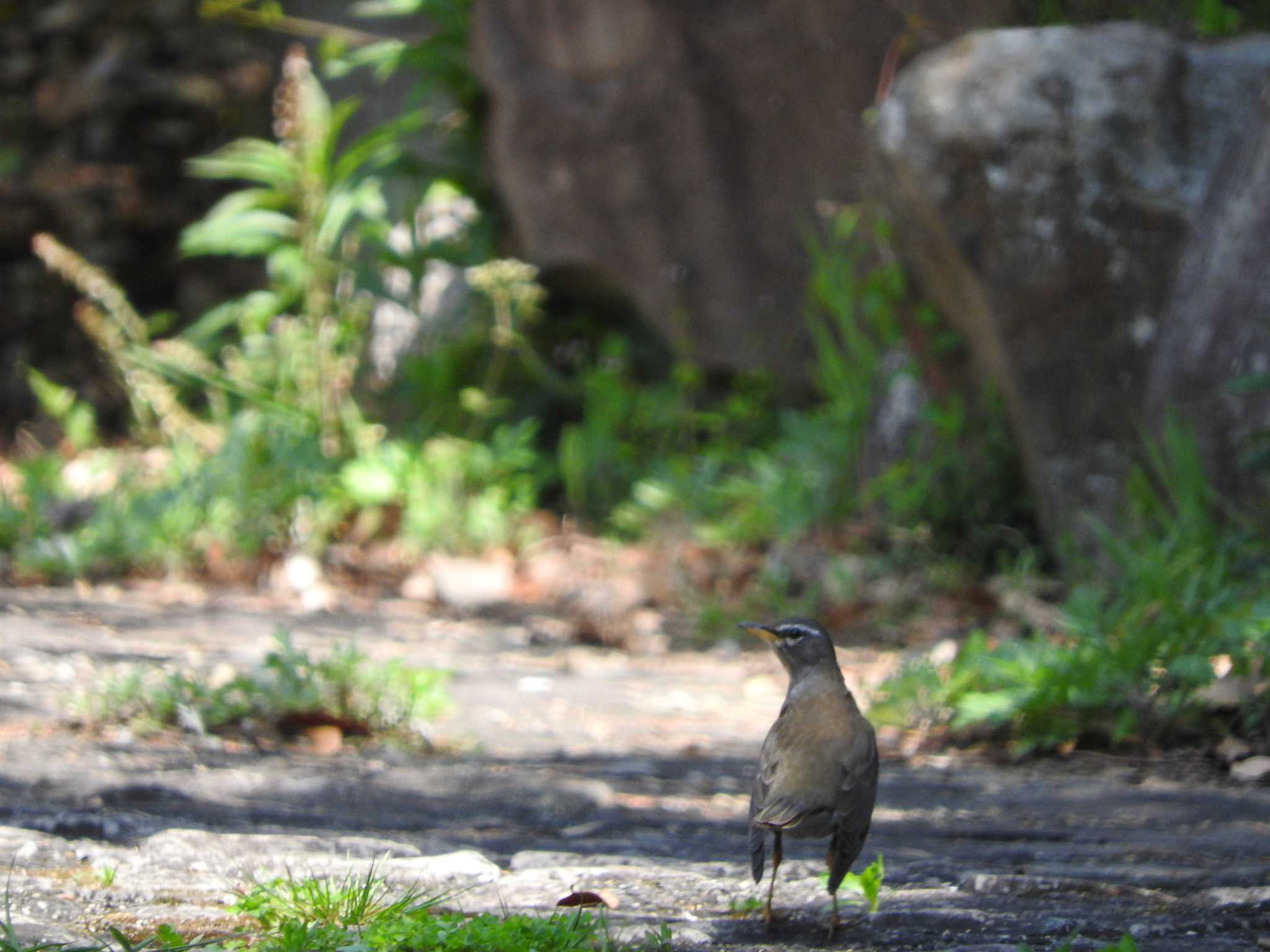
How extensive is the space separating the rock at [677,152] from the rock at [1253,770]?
3853mm

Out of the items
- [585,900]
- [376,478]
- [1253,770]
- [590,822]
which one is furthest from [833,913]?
[376,478]

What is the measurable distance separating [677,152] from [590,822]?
4552 mm

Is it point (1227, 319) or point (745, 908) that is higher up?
point (1227, 319)

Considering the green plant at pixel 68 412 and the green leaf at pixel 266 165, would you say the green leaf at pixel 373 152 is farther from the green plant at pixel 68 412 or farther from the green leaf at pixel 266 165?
the green plant at pixel 68 412

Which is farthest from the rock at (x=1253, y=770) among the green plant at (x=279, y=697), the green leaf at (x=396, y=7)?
the green leaf at (x=396, y=7)

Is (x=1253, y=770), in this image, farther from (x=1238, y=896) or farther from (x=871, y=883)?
(x=871, y=883)

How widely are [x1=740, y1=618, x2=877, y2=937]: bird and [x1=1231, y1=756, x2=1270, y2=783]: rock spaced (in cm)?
118

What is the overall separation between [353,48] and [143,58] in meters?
1.23

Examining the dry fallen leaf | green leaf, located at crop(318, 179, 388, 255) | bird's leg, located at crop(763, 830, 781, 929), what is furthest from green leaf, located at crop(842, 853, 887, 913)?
green leaf, located at crop(318, 179, 388, 255)

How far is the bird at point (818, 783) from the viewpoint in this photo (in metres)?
2.01

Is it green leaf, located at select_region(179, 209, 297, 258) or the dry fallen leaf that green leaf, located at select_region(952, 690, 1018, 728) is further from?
green leaf, located at select_region(179, 209, 297, 258)

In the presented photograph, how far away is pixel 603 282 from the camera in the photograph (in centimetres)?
698

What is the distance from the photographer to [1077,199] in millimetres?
4543

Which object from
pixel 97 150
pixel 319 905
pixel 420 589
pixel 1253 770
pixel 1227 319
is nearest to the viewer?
pixel 319 905
